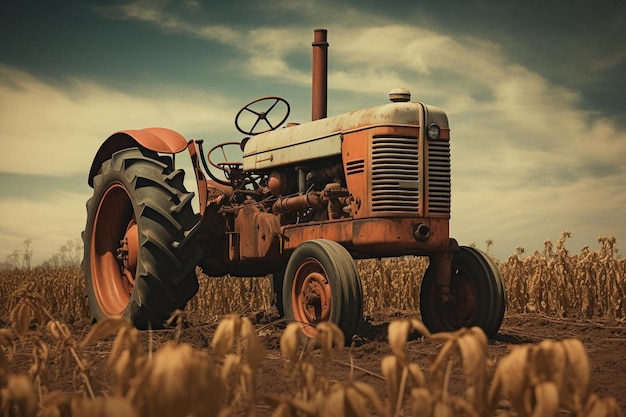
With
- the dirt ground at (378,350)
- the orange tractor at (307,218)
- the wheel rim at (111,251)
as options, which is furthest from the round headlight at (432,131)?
the wheel rim at (111,251)

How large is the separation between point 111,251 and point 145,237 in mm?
1618

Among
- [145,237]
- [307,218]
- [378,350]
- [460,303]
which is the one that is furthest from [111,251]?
[460,303]

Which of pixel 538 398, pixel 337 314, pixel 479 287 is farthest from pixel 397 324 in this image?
pixel 479 287

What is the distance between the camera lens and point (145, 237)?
6.48 metres

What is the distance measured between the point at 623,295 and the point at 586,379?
311 inches

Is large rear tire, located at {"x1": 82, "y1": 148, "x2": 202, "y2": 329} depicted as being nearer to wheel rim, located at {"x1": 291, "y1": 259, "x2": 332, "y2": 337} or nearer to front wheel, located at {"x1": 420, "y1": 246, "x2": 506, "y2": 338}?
wheel rim, located at {"x1": 291, "y1": 259, "x2": 332, "y2": 337}

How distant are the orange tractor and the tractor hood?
13 millimetres

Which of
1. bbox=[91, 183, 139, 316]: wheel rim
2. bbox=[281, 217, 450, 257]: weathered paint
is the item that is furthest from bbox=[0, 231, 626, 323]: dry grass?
bbox=[281, 217, 450, 257]: weathered paint

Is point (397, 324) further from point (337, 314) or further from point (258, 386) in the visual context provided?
point (337, 314)

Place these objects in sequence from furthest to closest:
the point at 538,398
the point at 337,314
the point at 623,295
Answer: the point at 623,295 → the point at 337,314 → the point at 538,398

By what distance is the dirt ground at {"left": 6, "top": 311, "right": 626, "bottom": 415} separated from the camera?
4.44 meters

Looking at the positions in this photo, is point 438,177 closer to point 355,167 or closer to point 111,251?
point 355,167

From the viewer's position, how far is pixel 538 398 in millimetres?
1797

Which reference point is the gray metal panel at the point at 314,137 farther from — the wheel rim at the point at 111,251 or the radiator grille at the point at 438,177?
the wheel rim at the point at 111,251
